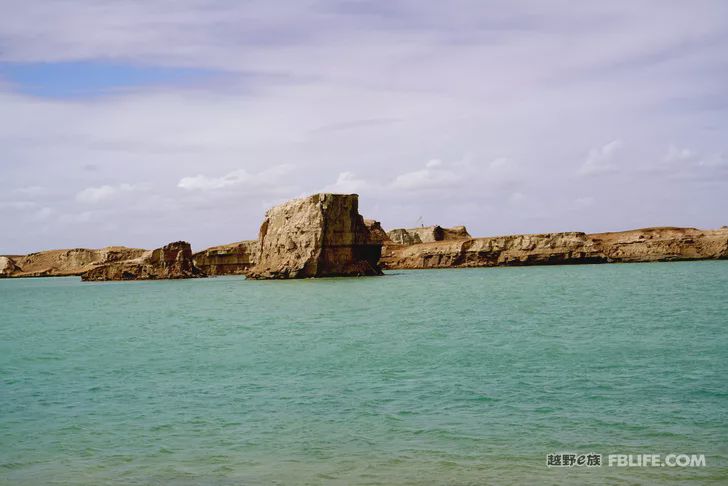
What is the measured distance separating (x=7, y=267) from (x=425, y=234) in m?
94.2

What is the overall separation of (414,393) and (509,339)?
32.4 ft

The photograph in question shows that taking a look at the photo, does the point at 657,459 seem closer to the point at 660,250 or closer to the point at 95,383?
the point at 95,383

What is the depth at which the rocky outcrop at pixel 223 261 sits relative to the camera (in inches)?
4813

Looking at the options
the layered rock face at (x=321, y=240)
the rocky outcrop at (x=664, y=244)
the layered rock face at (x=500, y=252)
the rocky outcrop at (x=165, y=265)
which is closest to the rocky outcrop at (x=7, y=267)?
the rocky outcrop at (x=165, y=265)

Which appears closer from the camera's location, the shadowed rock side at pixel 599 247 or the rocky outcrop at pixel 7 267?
the shadowed rock side at pixel 599 247

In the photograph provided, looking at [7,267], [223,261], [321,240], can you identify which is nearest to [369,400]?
[321,240]

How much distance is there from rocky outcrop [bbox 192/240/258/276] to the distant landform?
0.55 ft

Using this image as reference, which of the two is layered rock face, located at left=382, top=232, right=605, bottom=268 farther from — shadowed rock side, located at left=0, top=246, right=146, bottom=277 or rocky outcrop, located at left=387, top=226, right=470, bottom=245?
shadowed rock side, located at left=0, top=246, right=146, bottom=277

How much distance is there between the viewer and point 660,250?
111 metres

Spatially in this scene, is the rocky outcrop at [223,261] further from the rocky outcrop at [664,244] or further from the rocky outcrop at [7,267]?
the rocky outcrop at [7,267]

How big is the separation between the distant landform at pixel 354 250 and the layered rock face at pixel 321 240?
0.10m

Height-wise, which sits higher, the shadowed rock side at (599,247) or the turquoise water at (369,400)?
the shadowed rock side at (599,247)

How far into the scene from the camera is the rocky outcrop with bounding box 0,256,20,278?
16312 cm

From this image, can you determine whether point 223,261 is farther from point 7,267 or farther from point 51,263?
point 7,267
